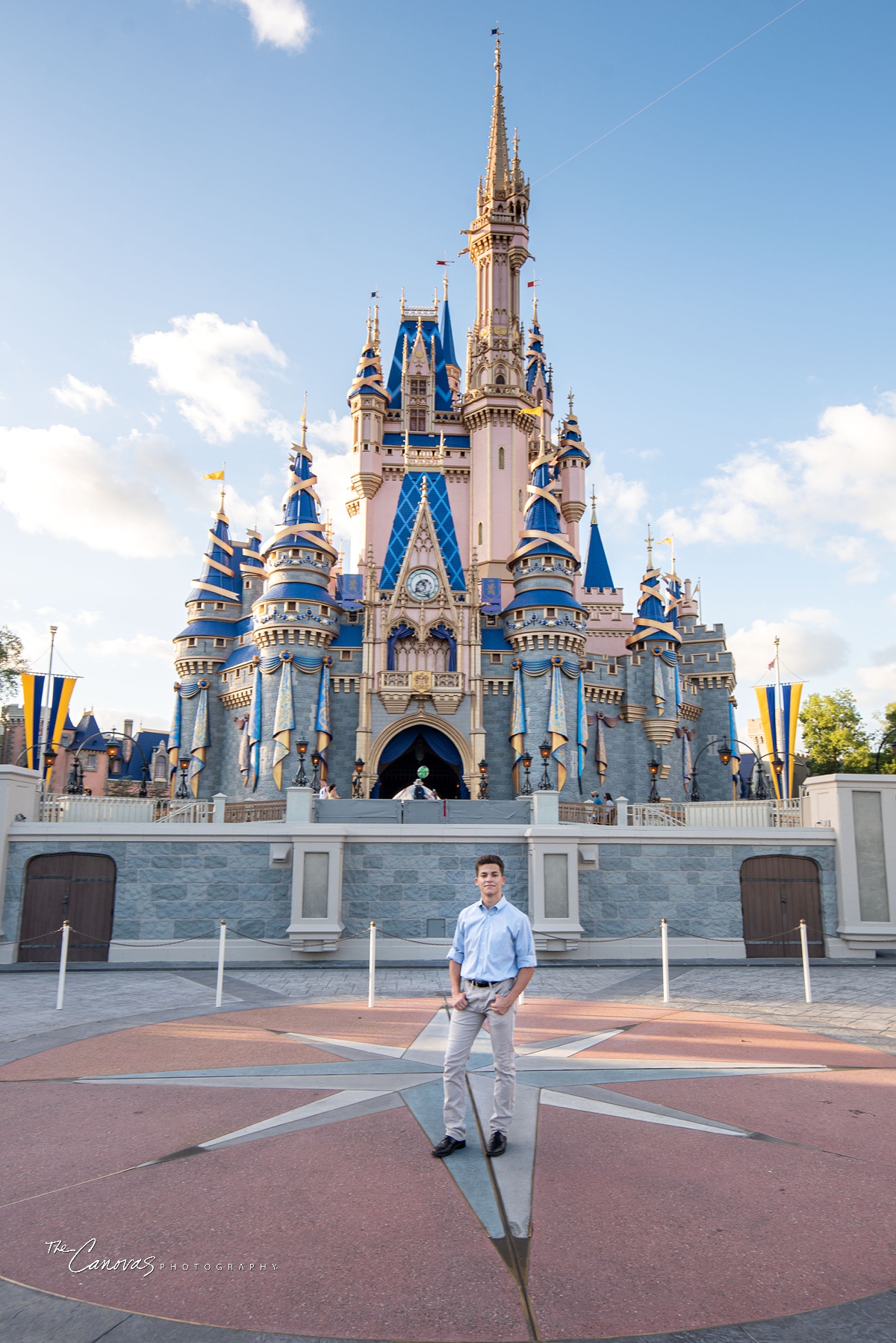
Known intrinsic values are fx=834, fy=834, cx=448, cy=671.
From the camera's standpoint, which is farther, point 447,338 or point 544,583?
point 447,338

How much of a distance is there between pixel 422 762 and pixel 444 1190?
3142 cm

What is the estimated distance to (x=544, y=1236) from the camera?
14.3 ft

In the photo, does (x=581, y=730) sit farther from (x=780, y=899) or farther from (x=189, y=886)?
(x=189, y=886)

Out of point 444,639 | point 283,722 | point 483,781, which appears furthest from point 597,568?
point 283,722

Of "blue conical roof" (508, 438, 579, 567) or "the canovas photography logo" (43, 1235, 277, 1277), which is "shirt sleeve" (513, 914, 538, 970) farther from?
"blue conical roof" (508, 438, 579, 567)

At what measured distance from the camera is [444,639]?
34.3 m

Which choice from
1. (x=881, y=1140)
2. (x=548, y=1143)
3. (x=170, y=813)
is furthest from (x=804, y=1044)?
(x=170, y=813)

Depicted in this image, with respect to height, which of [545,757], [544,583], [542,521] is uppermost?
[542,521]

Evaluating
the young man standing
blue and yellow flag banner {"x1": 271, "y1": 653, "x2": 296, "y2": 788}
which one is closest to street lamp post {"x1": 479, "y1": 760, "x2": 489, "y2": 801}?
blue and yellow flag banner {"x1": 271, "y1": 653, "x2": 296, "y2": 788}

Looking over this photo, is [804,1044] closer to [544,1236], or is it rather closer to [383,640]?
[544,1236]

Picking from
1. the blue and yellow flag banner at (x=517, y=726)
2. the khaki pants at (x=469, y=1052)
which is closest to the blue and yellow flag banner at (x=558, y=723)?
the blue and yellow flag banner at (x=517, y=726)

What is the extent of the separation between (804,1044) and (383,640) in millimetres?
26356

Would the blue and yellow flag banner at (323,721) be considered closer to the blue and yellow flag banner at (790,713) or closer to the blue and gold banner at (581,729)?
the blue and gold banner at (581,729)

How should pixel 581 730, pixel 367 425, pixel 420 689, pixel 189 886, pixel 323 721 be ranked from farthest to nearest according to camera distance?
pixel 367 425, pixel 420 689, pixel 581 730, pixel 323 721, pixel 189 886
